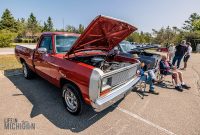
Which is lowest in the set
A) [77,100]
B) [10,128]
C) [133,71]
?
[10,128]

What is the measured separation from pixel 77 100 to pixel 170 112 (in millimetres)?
2449

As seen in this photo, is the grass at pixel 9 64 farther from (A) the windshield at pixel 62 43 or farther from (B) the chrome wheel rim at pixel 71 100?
(B) the chrome wheel rim at pixel 71 100

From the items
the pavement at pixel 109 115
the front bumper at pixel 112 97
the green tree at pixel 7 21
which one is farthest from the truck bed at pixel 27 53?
the green tree at pixel 7 21

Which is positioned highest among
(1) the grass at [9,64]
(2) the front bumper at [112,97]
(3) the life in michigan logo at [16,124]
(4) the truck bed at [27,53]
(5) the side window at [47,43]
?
(5) the side window at [47,43]

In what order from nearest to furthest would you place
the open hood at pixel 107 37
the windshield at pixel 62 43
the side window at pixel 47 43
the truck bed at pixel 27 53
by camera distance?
the open hood at pixel 107 37 → the windshield at pixel 62 43 → the side window at pixel 47 43 → the truck bed at pixel 27 53

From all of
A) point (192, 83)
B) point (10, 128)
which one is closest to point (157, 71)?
point (192, 83)

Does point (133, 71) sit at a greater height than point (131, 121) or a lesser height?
greater

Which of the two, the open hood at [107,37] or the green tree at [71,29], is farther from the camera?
the green tree at [71,29]

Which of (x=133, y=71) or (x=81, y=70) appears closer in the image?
(x=81, y=70)

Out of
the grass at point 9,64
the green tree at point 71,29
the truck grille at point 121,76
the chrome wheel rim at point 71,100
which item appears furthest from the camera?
the green tree at point 71,29

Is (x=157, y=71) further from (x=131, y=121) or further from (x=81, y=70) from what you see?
(x=81, y=70)

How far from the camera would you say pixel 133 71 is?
14.1 ft

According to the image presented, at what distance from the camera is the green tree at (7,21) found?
146ft

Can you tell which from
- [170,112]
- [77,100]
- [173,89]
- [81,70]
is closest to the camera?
[81,70]
